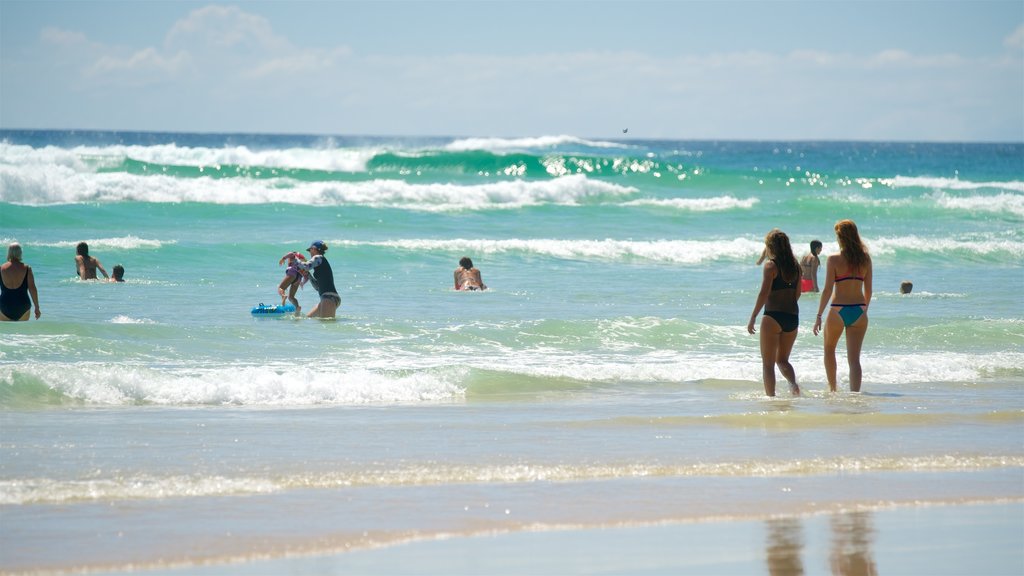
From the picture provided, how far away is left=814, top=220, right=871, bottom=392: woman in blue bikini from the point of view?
9.55 meters

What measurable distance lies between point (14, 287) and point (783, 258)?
8109mm

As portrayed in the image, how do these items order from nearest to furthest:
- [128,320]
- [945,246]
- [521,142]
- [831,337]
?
[831,337] → [128,320] → [945,246] → [521,142]

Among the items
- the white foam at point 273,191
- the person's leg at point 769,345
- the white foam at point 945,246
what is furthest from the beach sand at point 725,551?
the white foam at point 273,191

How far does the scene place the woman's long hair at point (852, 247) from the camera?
9477 mm

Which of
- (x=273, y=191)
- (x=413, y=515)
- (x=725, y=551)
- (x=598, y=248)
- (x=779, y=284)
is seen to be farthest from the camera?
(x=273, y=191)

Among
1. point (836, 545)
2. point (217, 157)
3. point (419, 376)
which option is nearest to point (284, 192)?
point (217, 157)

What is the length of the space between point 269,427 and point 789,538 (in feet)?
13.0

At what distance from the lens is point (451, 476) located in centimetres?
698

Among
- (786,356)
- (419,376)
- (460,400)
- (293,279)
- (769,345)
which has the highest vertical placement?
(293,279)

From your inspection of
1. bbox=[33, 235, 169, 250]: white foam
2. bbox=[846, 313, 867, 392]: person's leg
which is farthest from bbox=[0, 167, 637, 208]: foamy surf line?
bbox=[846, 313, 867, 392]: person's leg

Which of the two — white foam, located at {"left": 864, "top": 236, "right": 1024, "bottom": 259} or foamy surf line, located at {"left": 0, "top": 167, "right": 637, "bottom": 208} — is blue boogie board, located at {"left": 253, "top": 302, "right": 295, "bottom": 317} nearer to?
white foam, located at {"left": 864, "top": 236, "right": 1024, "bottom": 259}

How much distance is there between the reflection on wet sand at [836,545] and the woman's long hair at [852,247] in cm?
362

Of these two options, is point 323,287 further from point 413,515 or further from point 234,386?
point 413,515

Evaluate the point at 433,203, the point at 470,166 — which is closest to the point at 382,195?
the point at 433,203
